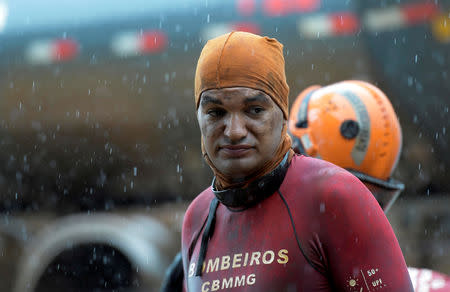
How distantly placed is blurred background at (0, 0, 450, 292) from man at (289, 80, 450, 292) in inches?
89.1

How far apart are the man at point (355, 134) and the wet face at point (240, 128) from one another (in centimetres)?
97

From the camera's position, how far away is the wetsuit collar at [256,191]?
5.81ft

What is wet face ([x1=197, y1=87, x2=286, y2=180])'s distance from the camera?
174 centimetres

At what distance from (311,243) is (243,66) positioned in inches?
18.3

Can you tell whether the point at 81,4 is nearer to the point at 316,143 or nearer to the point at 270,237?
the point at 316,143

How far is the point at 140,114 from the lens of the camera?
555 centimetres

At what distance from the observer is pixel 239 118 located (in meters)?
1.74

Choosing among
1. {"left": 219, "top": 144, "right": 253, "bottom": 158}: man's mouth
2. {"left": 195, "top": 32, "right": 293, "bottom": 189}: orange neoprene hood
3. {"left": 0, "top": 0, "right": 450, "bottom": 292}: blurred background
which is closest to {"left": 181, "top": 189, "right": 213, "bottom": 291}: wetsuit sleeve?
{"left": 195, "top": 32, "right": 293, "bottom": 189}: orange neoprene hood

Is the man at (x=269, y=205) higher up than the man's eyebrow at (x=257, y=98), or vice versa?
the man's eyebrow at (x=257, y=98)

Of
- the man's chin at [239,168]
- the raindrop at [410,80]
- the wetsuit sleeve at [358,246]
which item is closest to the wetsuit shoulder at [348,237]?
the wetsuit sleeve at [358,246]

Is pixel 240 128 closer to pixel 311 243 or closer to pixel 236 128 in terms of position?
pixel 236 128

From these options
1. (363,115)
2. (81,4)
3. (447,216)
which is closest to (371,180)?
(363,115)

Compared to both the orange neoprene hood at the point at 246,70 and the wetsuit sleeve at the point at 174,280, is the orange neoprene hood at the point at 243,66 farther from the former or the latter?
the wetsuit sleeve at the point at 174,280

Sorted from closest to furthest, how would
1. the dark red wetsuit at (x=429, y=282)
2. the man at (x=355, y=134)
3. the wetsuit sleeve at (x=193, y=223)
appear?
the wetsuit sleeve at (x=193, y=223), the dark red wetsuit at (x=429, y=282), the man at (x=355, y=134)
